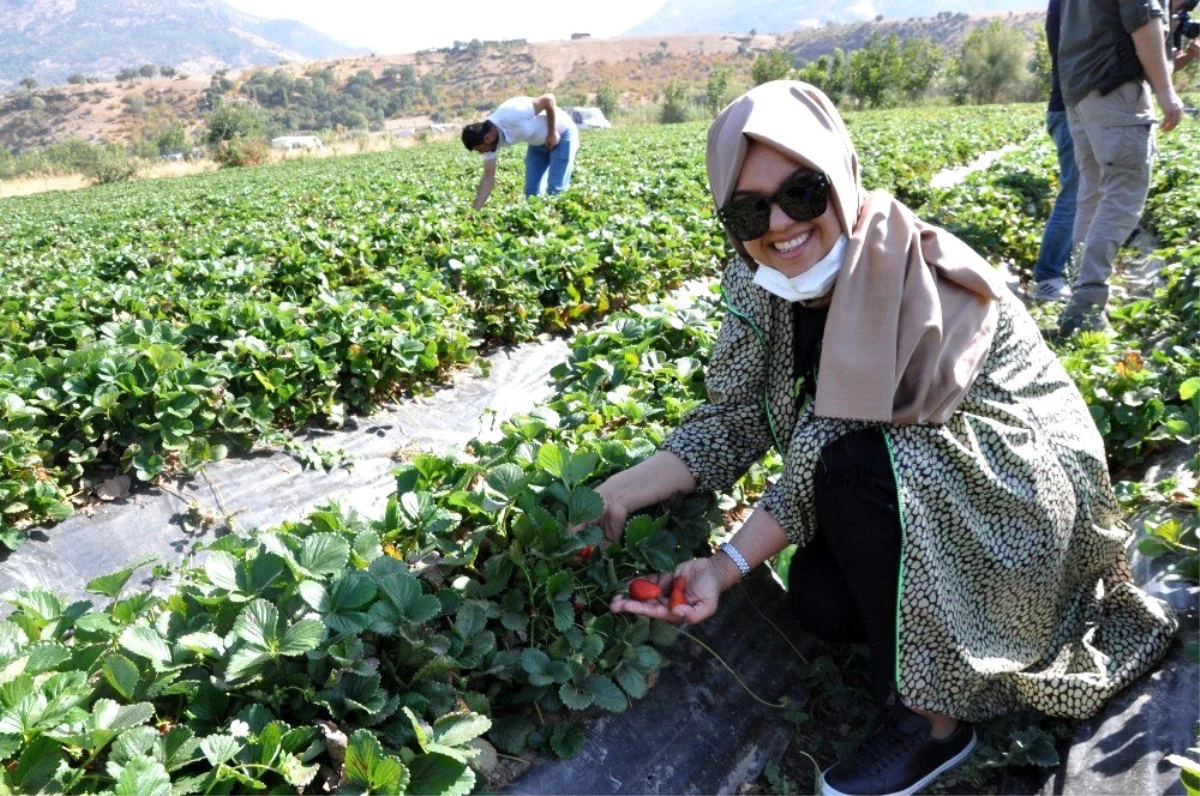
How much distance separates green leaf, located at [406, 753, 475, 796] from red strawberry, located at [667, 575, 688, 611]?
0.59 metres

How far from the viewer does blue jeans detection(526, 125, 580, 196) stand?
8.23m

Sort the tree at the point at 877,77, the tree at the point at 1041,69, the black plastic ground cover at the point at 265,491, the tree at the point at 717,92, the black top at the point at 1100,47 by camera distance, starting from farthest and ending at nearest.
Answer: the tree at the point at 717,92, the tree at the point at 877,77, the tree at the point at 1041,69, the black top at the point at 1100,47, the black plastic ground cover at the point at 265,491

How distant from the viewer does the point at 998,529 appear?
179 cm

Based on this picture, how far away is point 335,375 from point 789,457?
282 cm

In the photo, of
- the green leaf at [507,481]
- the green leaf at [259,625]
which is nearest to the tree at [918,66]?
the green leaf at [507,481]

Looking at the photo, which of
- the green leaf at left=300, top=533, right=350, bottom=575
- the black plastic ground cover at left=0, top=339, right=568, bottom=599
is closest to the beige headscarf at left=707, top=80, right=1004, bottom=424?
the green leaf at left=300, top=533, right=350, bottom=575

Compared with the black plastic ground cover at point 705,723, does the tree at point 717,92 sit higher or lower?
lower

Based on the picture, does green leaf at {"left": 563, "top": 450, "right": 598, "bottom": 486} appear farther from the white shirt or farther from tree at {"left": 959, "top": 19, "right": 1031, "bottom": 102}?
tree at {"left": 959, "top": 19, "right": 1031, "bottom": 102}

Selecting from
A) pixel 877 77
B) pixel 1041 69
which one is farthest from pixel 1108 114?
pixel 1041 69

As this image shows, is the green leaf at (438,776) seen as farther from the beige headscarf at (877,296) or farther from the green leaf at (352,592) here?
the beige headscarf at (877,296)

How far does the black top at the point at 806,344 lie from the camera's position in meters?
1.98

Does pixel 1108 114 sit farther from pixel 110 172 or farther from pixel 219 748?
pixel 110 172

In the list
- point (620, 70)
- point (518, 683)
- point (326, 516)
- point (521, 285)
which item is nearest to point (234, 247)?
point (521, 285)

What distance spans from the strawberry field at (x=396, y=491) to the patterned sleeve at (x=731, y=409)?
14cm
